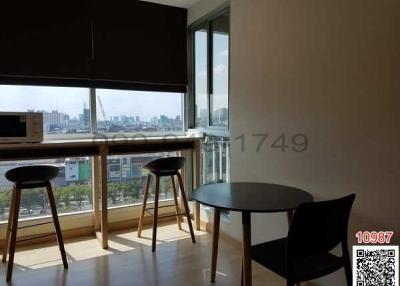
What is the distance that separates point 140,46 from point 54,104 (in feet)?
3.45

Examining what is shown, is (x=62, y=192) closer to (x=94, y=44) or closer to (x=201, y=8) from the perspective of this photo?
(x=94, y=44)

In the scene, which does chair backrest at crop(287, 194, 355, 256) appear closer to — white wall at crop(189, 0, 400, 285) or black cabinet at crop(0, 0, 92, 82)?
white wall at crop(189, 0, 400, 285)

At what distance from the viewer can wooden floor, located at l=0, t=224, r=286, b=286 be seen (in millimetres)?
2352

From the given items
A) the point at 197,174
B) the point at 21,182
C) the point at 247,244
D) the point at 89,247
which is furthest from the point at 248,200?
the point at 89,247

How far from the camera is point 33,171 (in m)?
2.43

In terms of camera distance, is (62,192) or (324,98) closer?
(324,98)

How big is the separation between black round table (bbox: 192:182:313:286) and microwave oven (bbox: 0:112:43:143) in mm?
1530

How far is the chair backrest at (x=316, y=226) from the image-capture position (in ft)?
4.69

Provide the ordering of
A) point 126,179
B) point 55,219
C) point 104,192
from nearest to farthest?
1. point 55,219
2. point 104,192
3. point 126,179

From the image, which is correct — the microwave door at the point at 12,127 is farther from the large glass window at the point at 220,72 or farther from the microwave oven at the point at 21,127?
the large glass window at the point at 220,72

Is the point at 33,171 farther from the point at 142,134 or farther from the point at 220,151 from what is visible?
the point at 220,151

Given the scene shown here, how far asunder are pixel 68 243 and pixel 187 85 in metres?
2.08

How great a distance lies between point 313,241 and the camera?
150cm

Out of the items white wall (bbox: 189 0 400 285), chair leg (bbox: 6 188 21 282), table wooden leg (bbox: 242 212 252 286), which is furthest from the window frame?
chair leg (bbox: 6 188 21 282)
